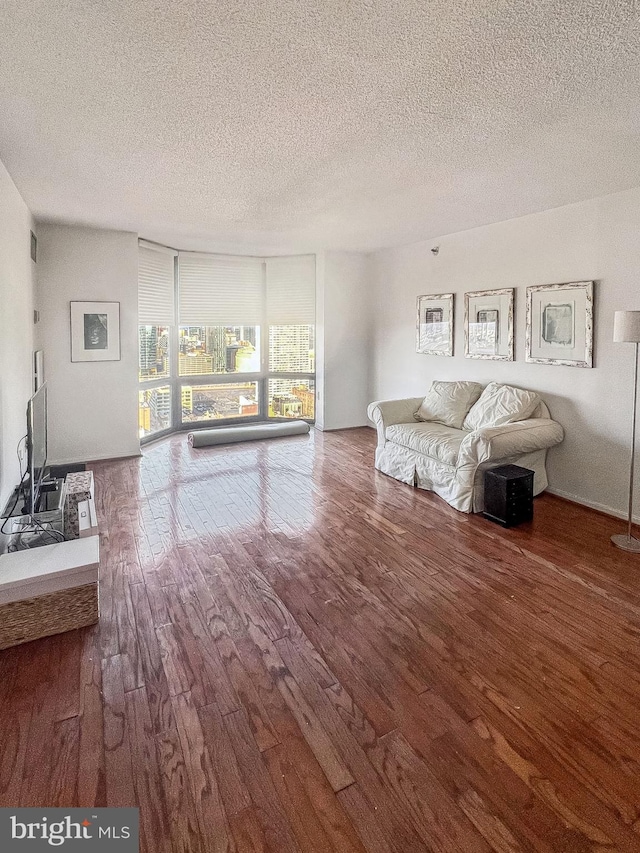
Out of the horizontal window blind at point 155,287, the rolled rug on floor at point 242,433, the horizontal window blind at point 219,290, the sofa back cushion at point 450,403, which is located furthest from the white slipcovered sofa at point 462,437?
the horizontal window blind at point 155,287

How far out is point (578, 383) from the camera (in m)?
4.18

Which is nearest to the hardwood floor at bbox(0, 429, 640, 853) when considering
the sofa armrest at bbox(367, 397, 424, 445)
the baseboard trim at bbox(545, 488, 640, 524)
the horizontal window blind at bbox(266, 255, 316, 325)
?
the baseboard trim at bbox(545, 488, 640, 524)

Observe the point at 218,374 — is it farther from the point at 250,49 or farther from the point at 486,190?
the point at 250,49

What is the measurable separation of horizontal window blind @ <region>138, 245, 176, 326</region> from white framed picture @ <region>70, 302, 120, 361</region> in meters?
0.50

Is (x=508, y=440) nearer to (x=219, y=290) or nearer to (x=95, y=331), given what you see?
(x=95, y=331)

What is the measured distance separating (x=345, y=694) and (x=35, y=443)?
2290 mm

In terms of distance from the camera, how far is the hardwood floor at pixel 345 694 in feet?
4.86

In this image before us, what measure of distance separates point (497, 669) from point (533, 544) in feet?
4.94

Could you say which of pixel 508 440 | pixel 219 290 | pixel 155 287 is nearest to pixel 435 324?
pixel 508 440

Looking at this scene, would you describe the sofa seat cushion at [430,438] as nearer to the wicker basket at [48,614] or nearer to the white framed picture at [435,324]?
the white framed picture at [435,324]

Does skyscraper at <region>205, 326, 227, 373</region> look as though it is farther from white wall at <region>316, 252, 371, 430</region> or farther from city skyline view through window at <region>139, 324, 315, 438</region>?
white wall at <region>316, 252, 371, 430</region>

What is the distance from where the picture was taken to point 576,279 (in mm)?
4117

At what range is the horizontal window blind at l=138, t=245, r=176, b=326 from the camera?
5.93 metres

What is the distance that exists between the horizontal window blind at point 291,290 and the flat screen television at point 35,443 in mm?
4396
